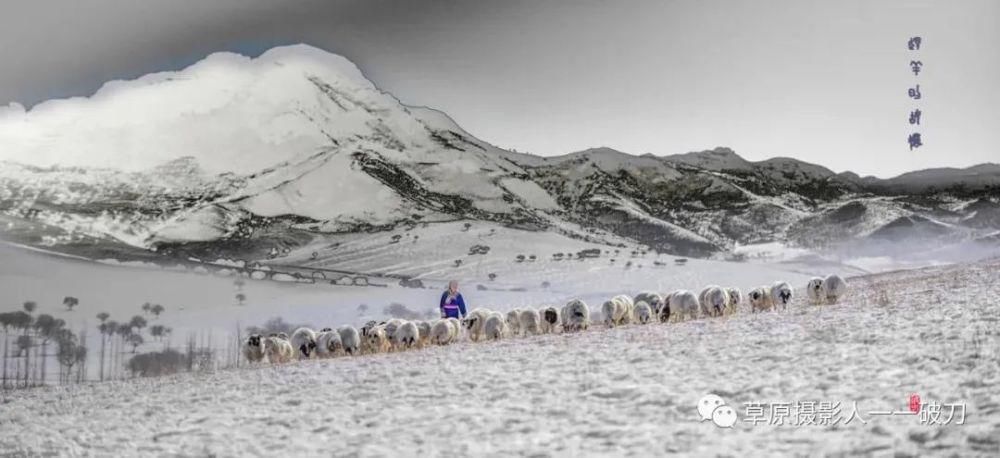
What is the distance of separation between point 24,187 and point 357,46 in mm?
2833

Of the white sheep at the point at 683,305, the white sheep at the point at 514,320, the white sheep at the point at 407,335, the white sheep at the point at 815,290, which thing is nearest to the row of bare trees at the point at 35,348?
the white sheep at the point at 407,335

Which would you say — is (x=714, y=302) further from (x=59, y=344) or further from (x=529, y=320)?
(x=59, y=344)

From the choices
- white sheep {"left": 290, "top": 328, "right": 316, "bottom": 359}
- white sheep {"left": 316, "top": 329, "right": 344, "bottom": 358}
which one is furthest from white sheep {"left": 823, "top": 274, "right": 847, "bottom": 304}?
white sheep {"left": 290, "top": 328, "right": 316, "bottom": 359}

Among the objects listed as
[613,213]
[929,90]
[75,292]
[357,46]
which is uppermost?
[357,46]

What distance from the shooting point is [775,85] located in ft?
24.7

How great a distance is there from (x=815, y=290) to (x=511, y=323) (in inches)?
97.2

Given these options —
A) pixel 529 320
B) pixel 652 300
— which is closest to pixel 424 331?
pixel 529 320

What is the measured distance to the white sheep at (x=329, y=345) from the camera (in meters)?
7.46

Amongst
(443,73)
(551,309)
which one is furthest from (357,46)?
(551,309)

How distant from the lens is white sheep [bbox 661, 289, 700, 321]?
780 cm

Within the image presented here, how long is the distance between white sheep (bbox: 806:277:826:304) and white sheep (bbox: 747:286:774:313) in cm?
32

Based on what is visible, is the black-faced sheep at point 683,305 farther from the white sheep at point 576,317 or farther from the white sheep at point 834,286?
the white sheep at point 834,286

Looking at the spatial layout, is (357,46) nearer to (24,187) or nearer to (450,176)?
(450,176)

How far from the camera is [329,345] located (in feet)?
24.6
